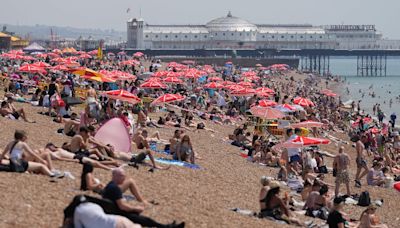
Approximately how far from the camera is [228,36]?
4771 inches

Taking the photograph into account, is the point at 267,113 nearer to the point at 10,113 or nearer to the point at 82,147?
the point at 10,113

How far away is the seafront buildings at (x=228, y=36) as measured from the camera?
117938mm

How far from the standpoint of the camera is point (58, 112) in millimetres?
17188

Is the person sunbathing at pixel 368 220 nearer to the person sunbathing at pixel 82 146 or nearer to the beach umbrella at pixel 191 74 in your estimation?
the person sunbathing at pixel 82 146

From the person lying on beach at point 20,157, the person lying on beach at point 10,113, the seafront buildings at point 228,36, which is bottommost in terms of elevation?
the seafront buildings at point 228,36

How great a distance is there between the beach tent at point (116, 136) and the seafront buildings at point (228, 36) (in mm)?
101670

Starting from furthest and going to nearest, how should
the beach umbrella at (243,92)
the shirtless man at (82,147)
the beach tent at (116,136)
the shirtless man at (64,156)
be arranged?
1. the beach umbrella at (243,92)
2. the beach tent at (116,136)
3. the shirtless man at (82,147)
4. the shirtless man at (64,156)

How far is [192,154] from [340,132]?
679 inches

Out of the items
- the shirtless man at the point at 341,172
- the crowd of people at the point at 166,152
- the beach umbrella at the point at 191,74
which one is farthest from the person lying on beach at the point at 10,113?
the beach umbrella at the point at 191,74

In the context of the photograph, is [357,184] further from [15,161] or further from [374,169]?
[15,161]

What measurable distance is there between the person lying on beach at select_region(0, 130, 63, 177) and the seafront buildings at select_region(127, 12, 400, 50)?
104606 mm

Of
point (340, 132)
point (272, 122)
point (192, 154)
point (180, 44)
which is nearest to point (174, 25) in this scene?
point (180, 44)

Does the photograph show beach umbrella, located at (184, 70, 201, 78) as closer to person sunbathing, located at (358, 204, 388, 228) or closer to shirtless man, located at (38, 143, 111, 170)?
shirtless man, located at (38, 143, 111, 170)

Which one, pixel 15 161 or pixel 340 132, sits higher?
pixel 15 161
